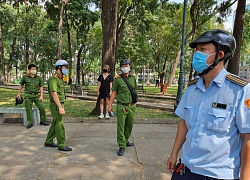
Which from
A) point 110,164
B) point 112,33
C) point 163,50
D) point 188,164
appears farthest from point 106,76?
point 163,50

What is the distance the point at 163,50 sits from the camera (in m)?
29.7

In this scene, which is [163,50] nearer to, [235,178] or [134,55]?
[134,55]

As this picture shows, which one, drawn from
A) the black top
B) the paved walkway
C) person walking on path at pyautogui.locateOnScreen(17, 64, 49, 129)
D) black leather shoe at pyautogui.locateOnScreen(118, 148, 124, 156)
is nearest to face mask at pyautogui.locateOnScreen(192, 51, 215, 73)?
the paved walkway

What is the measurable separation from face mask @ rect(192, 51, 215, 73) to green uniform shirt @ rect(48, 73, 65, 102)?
3014 mm

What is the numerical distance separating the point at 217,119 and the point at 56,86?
3.27 m

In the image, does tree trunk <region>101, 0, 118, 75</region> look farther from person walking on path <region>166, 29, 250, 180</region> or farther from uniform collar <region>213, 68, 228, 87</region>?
uniform collar <region>213, 68, 228, 87</region>

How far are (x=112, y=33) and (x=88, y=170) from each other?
512cm

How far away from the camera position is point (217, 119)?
1525 mm

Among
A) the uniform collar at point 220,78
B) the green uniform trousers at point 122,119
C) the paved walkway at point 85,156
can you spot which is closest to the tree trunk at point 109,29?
the paved walkway at point 85,156

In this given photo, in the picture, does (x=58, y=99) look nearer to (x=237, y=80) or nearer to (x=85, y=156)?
(x=85, y=156)

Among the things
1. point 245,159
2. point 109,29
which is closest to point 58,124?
point 245,159

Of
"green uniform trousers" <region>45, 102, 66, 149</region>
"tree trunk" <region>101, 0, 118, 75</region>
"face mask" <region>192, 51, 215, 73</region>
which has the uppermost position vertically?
"tree trunk" <region>101, 0, 118, 75</region>

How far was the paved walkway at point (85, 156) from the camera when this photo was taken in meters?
3.38

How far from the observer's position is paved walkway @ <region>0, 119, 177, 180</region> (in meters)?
3.38
